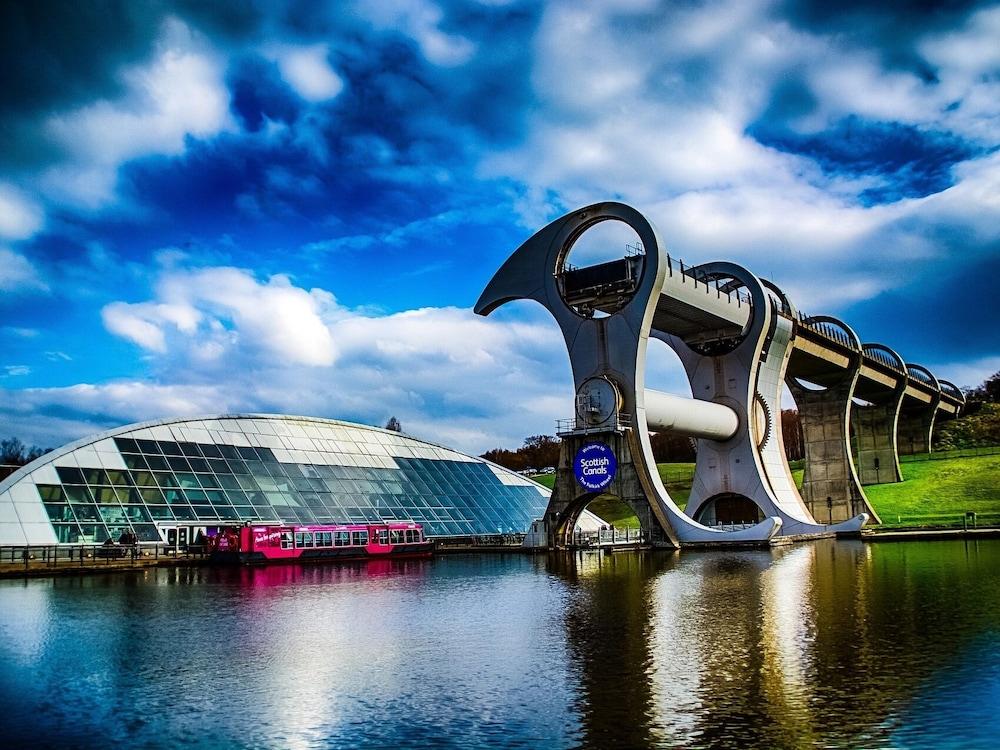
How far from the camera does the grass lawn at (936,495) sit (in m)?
67.7

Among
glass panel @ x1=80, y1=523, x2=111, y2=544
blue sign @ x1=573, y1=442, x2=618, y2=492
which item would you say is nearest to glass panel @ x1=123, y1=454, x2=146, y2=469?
glass panel @ x1=80, y1=523, x2=111, y2=544

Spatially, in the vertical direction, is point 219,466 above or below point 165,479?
above

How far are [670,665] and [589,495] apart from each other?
33.8 m

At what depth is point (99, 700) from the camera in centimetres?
1390

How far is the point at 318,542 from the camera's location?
1923 inches

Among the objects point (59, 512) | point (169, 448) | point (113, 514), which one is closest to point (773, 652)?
point (59, 512)

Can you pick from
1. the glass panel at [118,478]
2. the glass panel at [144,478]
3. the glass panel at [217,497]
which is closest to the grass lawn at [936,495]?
the glass panel at [217,497]

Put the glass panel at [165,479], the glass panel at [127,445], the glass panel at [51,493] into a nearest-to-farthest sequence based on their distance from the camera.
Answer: the glass panel at [51,493] → the glass panel at [165,479] → the glass panel at [127,445]

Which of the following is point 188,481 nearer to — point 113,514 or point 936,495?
point 113,514

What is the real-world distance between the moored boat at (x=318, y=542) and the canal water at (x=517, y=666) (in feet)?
48.9

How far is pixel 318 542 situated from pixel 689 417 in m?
22.8

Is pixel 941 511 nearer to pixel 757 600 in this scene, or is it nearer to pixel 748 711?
pixel 757 600

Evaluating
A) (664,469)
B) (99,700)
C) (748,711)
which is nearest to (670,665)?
(748,711)

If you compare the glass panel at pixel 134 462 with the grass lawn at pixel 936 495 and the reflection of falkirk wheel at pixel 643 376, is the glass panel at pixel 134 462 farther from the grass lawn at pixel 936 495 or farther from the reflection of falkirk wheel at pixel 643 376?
the grass lawn at pixel 936 495
